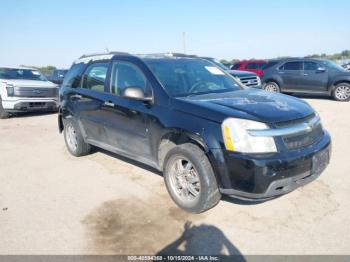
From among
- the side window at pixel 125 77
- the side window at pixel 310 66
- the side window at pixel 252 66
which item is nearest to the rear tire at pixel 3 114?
the side window at pixel 125 77

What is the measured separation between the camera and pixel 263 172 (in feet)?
9.57

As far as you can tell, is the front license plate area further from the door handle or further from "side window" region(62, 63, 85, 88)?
"side window" region(62, 63, 85, 88)

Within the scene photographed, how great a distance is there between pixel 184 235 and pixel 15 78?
10.1 metres

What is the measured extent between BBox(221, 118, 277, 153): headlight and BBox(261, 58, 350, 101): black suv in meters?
10.2

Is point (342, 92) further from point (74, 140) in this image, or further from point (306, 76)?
point (74, 140)

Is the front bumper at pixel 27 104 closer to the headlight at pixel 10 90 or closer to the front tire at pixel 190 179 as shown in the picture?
the headlight at pixel 10 90

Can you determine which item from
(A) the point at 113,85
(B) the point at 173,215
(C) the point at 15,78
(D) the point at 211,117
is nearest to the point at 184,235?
(B) the point at 173,215

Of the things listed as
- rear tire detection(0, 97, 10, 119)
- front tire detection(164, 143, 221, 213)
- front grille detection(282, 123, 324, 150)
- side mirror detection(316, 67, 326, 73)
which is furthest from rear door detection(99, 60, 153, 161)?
side mirror detection(316, 67, 326, 73)

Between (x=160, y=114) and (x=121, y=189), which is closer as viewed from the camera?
(x=160, y=114)

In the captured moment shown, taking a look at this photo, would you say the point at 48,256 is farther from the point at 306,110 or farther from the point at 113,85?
the point at 306,110

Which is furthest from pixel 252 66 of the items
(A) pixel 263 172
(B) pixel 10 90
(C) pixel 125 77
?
(A) pixel 263 172

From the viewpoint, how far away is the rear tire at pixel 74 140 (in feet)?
18.2

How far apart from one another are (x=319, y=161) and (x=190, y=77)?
198cm

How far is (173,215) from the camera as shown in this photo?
138 inches
